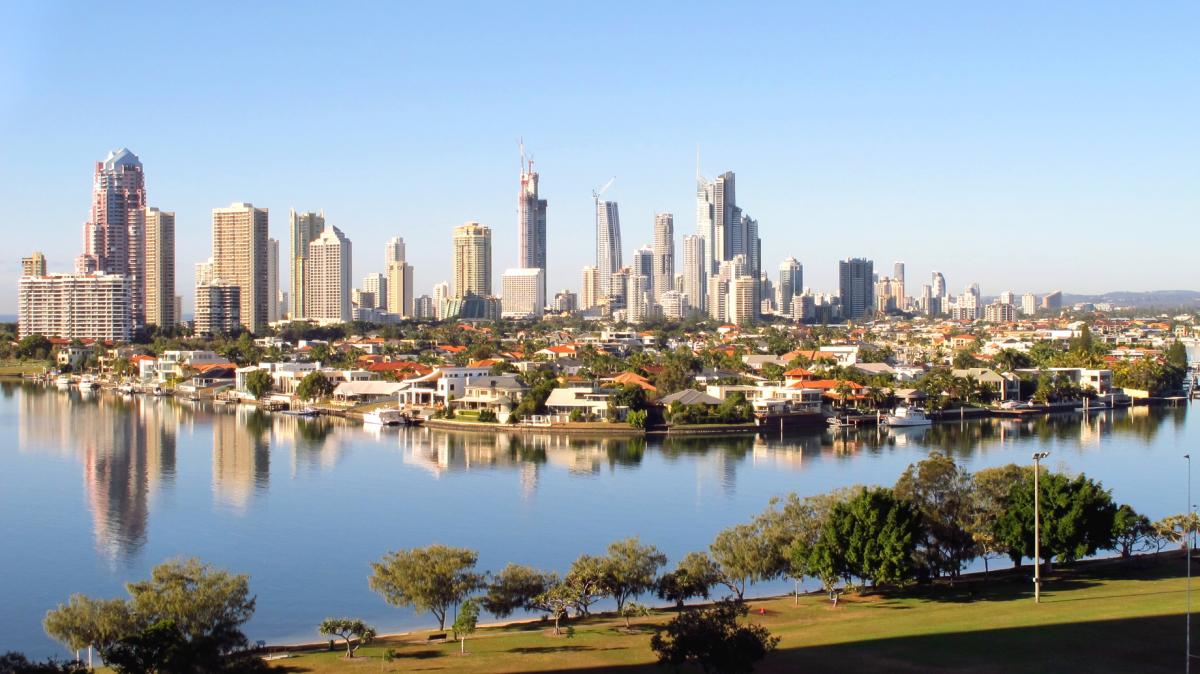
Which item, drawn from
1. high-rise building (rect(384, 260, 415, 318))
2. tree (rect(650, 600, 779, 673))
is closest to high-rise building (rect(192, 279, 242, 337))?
high-rise building (rect(384, 260, 415, 318))

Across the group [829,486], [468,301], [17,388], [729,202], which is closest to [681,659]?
[829,486]

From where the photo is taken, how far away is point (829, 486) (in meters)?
12.5

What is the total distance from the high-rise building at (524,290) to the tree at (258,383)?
A: 41.5 meters

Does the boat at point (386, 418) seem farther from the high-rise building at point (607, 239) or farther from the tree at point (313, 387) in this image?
the high-rise building at point (607, 239)

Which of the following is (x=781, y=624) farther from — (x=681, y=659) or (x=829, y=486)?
(x=829, y=486)

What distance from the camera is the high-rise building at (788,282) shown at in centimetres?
7225

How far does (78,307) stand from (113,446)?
23401mm

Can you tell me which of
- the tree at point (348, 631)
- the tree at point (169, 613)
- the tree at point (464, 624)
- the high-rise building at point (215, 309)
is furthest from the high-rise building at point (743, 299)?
the tree at point (169, 613)

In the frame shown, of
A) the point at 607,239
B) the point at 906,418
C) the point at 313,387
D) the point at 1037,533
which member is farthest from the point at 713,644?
the point at 607,239

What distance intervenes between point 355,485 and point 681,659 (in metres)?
8.09

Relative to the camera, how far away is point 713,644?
5.24 meters

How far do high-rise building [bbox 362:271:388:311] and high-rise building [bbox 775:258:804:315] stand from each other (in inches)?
868

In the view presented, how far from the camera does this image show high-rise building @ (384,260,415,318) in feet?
212

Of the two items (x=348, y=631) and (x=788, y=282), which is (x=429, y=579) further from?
(x=788, y=282)
